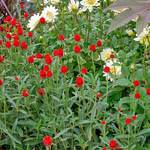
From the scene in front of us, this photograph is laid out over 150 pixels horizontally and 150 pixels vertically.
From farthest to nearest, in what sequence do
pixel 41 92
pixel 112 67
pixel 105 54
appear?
pixel 105 54
pixel 112 67
pixel 41 92

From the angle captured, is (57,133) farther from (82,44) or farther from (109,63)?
(82,44)

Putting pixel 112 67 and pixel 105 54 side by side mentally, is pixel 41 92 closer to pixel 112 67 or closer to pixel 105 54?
pixel 112 67

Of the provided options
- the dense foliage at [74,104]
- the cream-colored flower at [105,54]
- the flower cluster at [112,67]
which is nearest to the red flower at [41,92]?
the dense foliage at [74,104]

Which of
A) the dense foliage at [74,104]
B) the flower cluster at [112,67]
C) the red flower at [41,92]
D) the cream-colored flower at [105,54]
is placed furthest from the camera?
the cream-colored flower at [105,54]

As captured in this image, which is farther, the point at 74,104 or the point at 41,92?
the point at 74,104

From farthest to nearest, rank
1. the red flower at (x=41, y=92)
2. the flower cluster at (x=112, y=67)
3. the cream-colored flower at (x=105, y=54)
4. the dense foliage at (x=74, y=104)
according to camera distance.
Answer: the cream-colored flower at (x=105, y=54)
the flower cluster at (x=112, y=67)
the red flower at (x=41, y=92)
the dense foliage at (x=74, y=104)

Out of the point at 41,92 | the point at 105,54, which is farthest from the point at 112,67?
the point at 41,92

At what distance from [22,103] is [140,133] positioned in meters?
0.62

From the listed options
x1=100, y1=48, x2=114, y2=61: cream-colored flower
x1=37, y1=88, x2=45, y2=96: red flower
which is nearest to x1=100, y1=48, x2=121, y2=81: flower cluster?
x1=100, y1=48, x2=114, y2=61: cream-colored flower

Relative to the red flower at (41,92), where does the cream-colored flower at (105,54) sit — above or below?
above

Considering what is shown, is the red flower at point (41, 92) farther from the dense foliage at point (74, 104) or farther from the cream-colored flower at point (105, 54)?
the cream-colored flower at point (105, 54)

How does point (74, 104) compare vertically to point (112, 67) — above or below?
below

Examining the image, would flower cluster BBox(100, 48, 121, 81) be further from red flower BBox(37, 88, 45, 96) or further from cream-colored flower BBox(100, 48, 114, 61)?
red flower BBox(37, 88, 45, 96)

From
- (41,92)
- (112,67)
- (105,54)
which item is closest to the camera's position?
(41,92)
